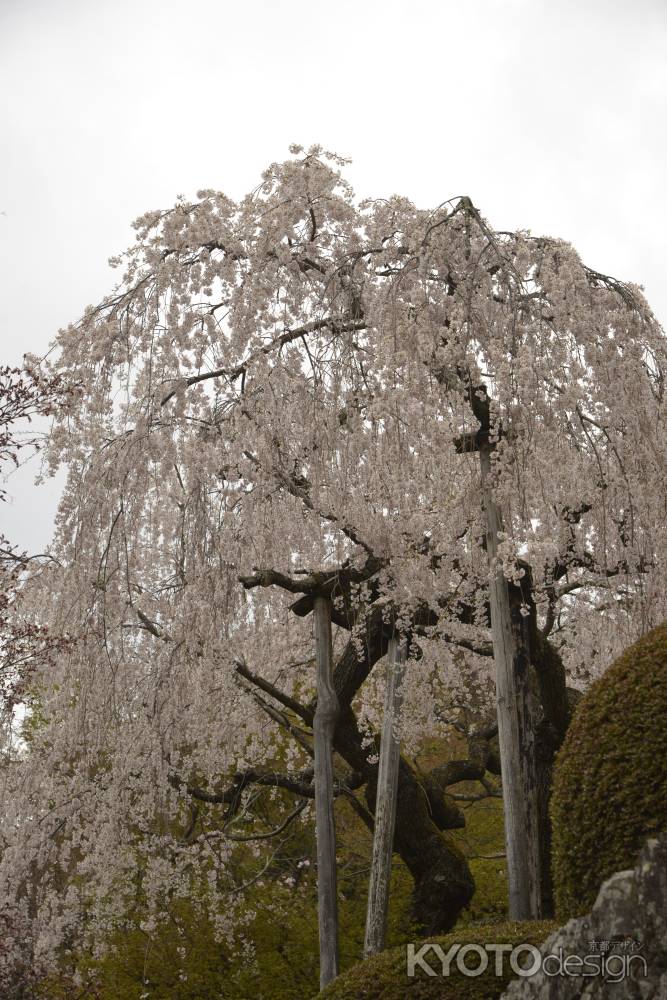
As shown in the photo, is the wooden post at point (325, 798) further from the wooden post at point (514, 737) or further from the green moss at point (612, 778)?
the green moss at point (612, 778)

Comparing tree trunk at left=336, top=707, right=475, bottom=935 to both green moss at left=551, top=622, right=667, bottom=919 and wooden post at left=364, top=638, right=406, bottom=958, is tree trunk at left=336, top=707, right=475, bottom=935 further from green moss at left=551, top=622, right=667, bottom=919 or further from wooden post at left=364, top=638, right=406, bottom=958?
green moss at left=551, top=622, right=667, bottom=919

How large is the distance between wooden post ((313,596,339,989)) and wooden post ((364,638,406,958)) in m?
0.47

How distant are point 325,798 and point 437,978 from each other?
13.3 feet

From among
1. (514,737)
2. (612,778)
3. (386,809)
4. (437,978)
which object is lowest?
(437,978)

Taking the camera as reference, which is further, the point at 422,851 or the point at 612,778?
the point at 422,851

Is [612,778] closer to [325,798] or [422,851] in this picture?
[325,798]

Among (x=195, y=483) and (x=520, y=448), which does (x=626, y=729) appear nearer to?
(x=520, y=448)

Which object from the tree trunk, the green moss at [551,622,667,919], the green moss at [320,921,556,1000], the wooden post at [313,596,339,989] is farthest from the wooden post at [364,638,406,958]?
the green moss at [551,622,667,919]

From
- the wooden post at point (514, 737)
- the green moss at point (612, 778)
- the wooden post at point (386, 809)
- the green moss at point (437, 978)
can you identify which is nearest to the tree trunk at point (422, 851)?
the wooden post at point (386, 809)

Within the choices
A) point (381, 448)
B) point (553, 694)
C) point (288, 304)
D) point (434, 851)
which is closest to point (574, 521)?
point (553, 694)

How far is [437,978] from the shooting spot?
14.2 feet

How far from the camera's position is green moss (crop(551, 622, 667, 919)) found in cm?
379


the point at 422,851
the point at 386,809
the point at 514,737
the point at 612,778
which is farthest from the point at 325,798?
the point at 612,778

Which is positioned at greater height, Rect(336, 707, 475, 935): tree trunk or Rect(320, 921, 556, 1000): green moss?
Rect(336, 707, 475, 935): tree trunk
